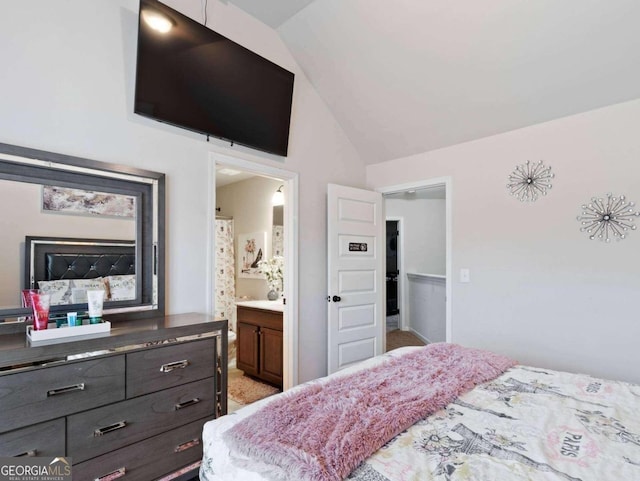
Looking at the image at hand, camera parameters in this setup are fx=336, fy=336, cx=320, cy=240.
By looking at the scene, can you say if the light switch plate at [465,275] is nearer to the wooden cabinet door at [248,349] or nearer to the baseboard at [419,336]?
the wooden cabinet door at [248,349]

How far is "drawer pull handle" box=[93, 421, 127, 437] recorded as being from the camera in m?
1.50

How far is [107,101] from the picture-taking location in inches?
78.0

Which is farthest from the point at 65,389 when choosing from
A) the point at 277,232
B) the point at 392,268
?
the point at 392,268

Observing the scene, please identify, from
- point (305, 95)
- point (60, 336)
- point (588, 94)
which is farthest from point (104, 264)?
point (588, 94)

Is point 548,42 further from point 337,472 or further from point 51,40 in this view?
point 51,40

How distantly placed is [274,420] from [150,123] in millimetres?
1937

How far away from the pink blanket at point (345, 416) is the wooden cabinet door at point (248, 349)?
2.14 meters

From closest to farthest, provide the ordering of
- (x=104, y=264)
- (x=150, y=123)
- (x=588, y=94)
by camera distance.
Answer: (x=104, y=264), (x=150, y=123), (x=588, y=94)

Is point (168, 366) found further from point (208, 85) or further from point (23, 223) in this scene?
point (208, 85)

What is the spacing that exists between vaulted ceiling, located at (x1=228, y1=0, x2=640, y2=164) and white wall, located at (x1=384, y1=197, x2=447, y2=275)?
2934mm

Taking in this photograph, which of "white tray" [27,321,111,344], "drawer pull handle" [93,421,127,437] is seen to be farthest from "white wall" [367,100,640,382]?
"white tray" [27,321,111,344]

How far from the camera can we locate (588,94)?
2.33 meters

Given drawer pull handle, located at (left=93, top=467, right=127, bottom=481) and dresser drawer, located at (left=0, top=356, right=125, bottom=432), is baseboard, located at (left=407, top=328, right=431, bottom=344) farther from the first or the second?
dresser drawer, located at (left=0, top=356, right=125, bottom=432)

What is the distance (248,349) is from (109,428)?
2.12 metres
